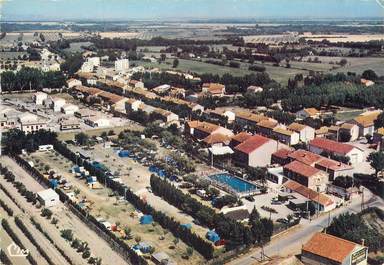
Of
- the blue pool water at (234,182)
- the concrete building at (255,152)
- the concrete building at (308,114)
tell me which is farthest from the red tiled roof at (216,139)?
the concrete building at (308,114)

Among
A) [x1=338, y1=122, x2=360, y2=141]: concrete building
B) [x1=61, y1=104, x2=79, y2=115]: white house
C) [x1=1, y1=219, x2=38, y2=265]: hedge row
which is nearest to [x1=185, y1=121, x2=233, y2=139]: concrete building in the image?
[x1=338, y1=122, x2=360, y2=141]: concrete building

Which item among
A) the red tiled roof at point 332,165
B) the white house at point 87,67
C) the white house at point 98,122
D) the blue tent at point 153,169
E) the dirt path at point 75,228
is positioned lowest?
the dirt path at point 75,228

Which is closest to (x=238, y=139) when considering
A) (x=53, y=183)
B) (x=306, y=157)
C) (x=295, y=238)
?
(x=306, y=157)

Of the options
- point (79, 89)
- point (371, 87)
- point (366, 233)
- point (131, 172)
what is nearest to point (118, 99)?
point (79, 89)

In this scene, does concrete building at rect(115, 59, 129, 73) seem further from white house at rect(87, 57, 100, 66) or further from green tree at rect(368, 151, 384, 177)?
green tree at rect(368, 151, 384, 177)

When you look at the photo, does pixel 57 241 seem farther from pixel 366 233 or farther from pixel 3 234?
pixel 366 233

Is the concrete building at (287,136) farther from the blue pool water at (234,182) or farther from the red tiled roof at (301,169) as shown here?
the blue pool water at (234,182)
